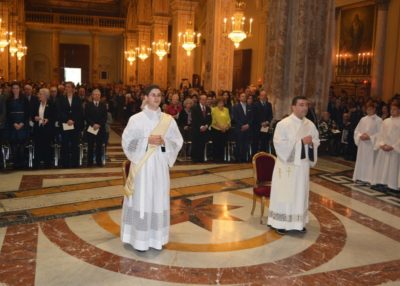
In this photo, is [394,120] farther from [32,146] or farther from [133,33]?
[133,33]

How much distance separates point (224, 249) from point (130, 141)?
68.2 inches

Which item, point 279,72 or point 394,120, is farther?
point 279,72

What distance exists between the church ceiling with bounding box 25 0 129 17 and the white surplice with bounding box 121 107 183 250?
32.9m

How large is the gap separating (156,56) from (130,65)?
33.7 ft

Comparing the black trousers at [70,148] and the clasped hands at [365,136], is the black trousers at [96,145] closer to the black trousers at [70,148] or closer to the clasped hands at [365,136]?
the black trousers at [70,148]

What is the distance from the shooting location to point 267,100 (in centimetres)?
1230

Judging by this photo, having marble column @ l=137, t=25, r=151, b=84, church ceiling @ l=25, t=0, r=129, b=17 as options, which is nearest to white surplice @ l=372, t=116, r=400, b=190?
marble column @ l=137, t=25, r=151, b=84

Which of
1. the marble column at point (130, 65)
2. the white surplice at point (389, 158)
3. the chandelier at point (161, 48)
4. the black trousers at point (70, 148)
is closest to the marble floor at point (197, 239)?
the white surplice at point (389, 158)

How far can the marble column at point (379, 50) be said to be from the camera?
1981 cm

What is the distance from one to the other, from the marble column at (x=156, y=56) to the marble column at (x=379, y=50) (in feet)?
30.3

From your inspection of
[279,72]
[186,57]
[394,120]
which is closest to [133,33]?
[186,57]

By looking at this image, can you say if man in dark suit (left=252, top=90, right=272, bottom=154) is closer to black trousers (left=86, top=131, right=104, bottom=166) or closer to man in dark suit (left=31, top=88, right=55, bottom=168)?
black trousers (left=86, top=131, right=104, bottom=166)

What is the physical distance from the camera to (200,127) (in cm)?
1163

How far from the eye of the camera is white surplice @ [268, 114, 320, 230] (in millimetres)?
6477
